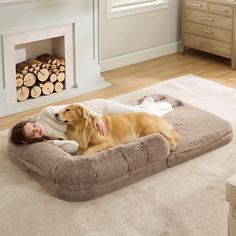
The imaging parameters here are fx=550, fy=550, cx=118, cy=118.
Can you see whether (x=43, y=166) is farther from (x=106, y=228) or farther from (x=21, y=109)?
(x=21, y=109)

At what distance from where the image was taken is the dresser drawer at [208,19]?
540 centimetres

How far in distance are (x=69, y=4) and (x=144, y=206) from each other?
209 centimetres

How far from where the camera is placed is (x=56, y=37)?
4637 millimetres

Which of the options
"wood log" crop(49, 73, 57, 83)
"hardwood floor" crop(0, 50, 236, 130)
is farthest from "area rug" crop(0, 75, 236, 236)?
"hardwood floor" crop(0, 50, 236, 130)

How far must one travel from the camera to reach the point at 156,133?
3.42 metres

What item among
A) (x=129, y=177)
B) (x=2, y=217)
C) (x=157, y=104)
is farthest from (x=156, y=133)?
(x=2, y=217)

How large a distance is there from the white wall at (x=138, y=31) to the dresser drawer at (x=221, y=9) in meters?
0.51

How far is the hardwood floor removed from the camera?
493cm

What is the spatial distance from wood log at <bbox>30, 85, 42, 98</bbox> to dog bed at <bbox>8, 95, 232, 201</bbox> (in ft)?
3.54

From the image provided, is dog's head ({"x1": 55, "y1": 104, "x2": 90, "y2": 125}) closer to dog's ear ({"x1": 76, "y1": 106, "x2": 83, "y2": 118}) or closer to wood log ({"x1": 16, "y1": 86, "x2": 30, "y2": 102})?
dog's ear ({"x1": 76, "y1": 106, "x2": 83, "y2": 118})

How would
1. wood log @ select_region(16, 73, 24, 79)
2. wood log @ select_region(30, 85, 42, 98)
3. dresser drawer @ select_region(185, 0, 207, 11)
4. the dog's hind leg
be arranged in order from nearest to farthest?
the dog's hind leg < wood log @ select_region(16, 73, 24, 79) < wood log @ select_region(30, 85, 42, 98) < dresser drawer @ select_region(185, 0, 207, 11)

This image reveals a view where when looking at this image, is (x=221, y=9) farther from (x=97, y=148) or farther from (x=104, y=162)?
(x=104, y=162)

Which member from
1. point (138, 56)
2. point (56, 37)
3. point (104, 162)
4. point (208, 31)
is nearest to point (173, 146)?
point (104, 162)

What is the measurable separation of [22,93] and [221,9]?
2198 mm
